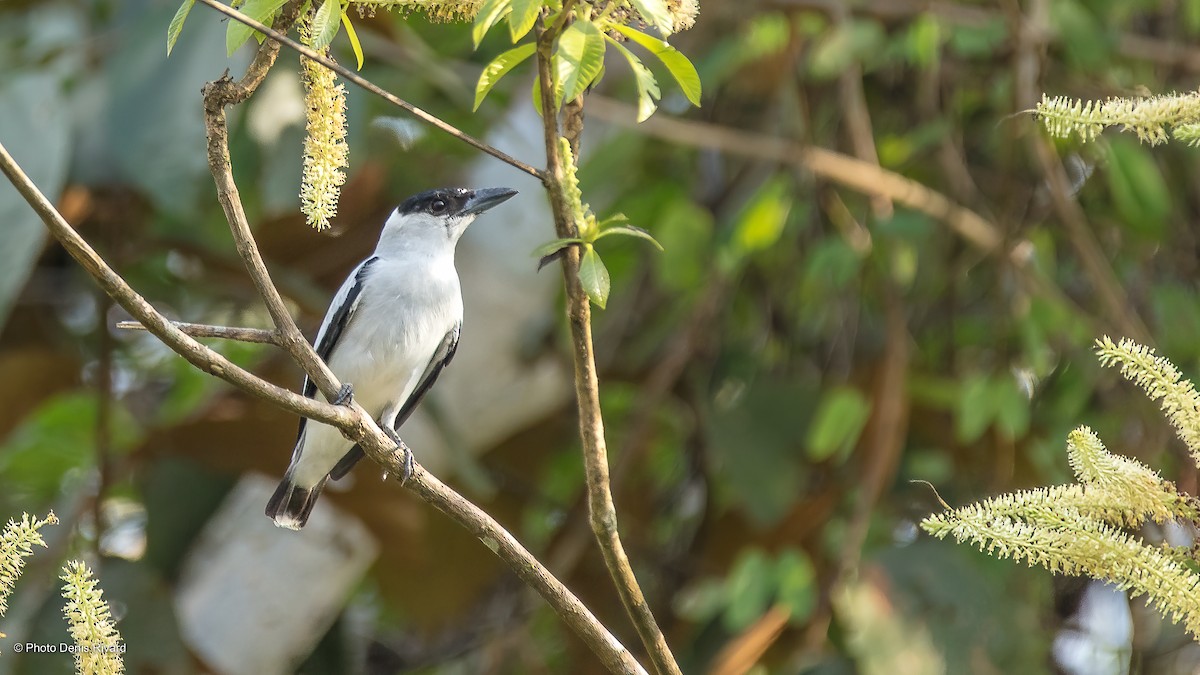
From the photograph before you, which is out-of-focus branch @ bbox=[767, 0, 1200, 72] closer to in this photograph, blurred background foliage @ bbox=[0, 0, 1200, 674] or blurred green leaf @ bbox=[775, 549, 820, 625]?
blurred background foliage @ bbox=[0, 0, 1200, 674]

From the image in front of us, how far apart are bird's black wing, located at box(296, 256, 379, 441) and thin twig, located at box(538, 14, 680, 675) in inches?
66.1

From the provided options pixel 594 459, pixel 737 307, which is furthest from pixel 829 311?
pixel 594 459

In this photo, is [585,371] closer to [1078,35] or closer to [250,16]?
[250,16]

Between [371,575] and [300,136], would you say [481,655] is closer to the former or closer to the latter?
[371,575]

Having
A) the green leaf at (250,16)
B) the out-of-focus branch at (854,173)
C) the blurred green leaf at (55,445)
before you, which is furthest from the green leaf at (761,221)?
the green leaf at (250,16)

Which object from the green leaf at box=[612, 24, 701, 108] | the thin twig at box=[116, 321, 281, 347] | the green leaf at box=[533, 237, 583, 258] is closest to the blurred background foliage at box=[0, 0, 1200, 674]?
the thin twig at box=[116, 321, 281, 347]

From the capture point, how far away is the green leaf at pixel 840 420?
11.9 feet

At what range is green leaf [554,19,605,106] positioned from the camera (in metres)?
1.45

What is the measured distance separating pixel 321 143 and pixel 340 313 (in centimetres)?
179

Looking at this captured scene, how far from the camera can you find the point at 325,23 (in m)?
1.49

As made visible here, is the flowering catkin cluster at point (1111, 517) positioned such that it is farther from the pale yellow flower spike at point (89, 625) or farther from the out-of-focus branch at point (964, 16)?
the out-of-focus branch at point (964, 16)

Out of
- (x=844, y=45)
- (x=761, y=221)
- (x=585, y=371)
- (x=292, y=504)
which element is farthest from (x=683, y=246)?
(x=585, y=371)

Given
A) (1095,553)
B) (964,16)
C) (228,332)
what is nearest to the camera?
(1095,553)

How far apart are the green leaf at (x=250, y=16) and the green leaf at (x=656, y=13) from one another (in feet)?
1.35
